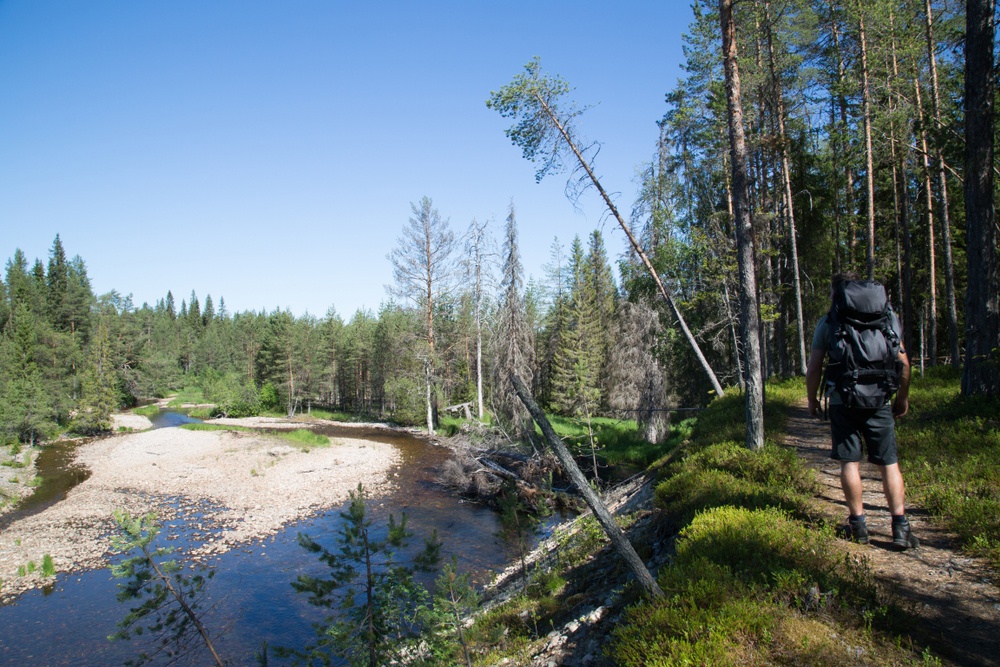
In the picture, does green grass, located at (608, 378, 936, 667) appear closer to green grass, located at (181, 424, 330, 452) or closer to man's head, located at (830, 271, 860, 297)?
man's head, located at (830, 271, 860, 297)

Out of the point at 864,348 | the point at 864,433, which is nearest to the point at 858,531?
the point at 864,433

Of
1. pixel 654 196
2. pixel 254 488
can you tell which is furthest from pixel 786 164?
pixel 254 488

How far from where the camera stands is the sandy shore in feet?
51.5

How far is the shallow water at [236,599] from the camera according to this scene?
1045 centimetres

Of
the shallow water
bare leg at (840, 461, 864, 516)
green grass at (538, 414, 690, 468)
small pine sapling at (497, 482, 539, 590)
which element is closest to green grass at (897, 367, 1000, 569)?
bare leg at (840, 461, 864, 516)

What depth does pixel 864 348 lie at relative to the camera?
4.43m

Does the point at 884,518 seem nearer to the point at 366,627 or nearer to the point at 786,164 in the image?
the point at 366,627

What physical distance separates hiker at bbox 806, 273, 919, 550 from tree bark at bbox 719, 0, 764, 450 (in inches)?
134

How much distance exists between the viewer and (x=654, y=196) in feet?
63.3

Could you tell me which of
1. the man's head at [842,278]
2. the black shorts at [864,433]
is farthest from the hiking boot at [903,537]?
the man's head at [842,278]

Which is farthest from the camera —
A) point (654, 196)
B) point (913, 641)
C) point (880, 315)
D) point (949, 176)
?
point (654, 196)

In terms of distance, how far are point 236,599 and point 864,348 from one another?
13.6 m

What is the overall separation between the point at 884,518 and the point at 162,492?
25563 mm

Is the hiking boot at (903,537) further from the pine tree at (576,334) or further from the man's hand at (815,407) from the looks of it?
the pine tree at (576,334)
